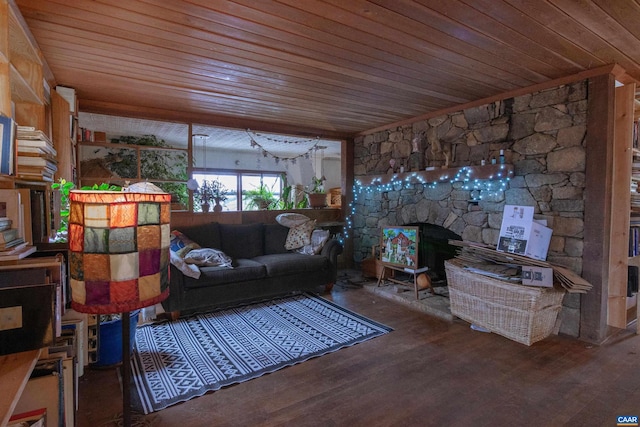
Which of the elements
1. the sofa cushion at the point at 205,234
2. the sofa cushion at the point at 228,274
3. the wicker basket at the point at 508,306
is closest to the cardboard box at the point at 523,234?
the wicker basket at the point at 508,306

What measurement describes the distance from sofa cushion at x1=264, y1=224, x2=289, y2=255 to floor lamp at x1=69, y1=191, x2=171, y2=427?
337cm

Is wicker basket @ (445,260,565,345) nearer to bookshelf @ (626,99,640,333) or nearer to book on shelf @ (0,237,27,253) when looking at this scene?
bookshelf @ (626,99,640,333)

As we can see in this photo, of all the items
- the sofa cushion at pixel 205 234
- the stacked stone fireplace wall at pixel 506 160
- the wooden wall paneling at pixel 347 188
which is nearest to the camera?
the stacked stone fireplace wall at pixel 506 160

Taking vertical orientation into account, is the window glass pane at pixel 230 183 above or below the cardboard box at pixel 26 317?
above

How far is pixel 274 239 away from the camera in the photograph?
466 centimetres

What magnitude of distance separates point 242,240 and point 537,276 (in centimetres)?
325

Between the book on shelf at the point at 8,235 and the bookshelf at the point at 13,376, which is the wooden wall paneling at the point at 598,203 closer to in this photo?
the bookshelf at the point at 13,376

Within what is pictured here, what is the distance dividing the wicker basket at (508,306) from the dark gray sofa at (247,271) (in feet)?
5.62

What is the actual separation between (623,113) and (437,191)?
180 cm

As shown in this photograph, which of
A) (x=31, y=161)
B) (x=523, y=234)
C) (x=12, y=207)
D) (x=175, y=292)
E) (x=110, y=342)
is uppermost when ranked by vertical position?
(x=31, y=161)

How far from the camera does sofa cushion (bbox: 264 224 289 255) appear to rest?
4613 mm

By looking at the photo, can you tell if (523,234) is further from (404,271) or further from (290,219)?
(290,219)

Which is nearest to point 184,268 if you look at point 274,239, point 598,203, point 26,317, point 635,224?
point 274,239

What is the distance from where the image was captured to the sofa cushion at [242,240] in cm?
432
